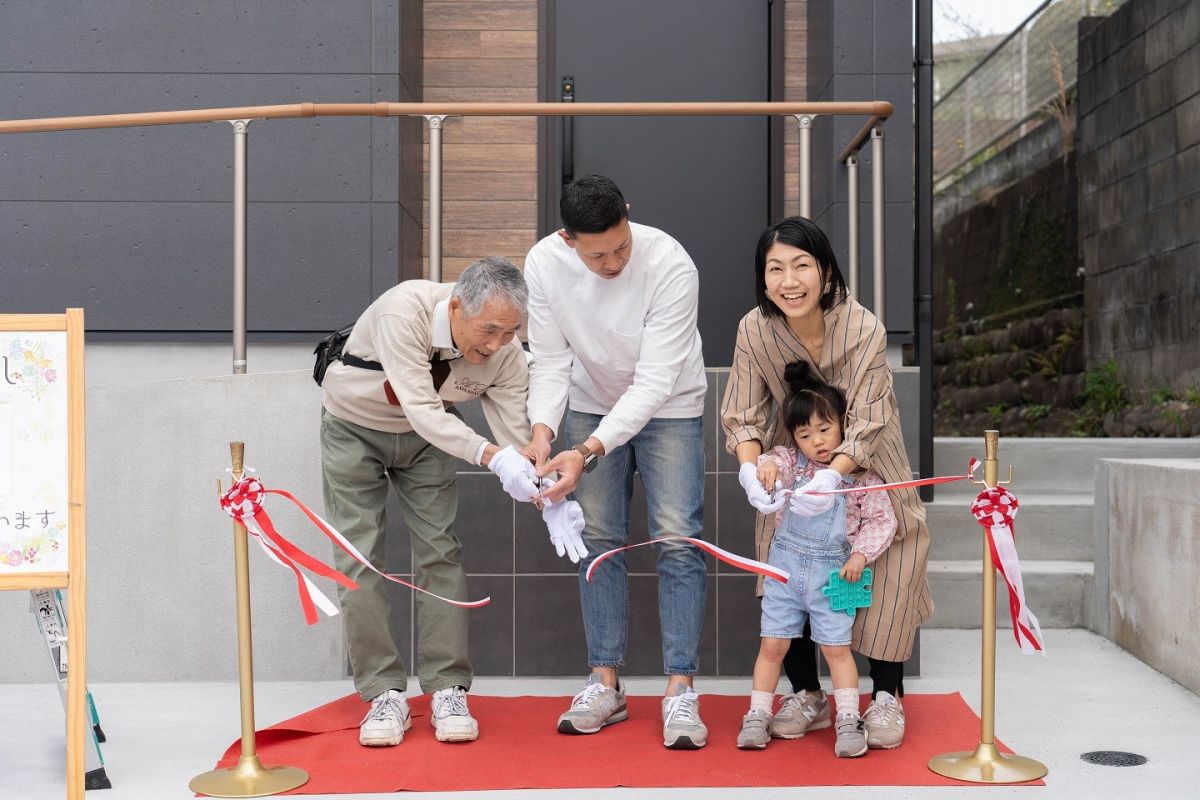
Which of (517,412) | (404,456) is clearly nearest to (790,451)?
(517,412)

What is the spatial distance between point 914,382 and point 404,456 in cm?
166

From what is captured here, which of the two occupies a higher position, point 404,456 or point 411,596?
point 404,456

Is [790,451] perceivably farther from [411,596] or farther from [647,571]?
[411,596]

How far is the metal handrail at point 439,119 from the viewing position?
3838 mm

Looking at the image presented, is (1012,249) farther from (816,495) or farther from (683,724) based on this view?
(683,724)

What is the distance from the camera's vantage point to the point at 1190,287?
243 inches

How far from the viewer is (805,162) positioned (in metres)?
3.88

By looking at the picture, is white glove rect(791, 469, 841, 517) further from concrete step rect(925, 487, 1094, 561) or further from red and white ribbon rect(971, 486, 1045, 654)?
concrete step rect(925, 487, 1094, 561)

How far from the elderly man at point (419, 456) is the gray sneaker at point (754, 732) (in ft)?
2.11

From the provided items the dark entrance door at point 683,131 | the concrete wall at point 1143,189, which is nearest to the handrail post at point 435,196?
the dark entrance door at point 683,131

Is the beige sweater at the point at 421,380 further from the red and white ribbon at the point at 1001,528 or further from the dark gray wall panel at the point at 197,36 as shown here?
the dark gray wall panel at the point at 197,36

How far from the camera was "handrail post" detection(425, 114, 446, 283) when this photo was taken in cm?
391

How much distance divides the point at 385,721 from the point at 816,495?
126 centimetres

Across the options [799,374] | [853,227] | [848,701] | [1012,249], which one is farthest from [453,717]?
[1012,249]
